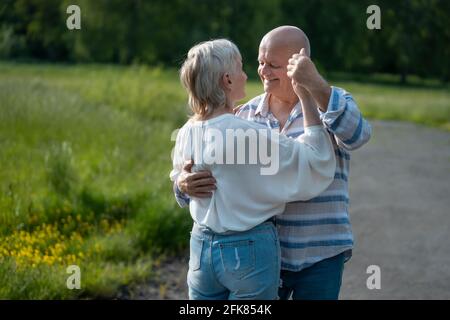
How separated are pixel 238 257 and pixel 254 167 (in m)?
0.35

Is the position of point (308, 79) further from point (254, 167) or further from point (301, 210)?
point (301, 210)

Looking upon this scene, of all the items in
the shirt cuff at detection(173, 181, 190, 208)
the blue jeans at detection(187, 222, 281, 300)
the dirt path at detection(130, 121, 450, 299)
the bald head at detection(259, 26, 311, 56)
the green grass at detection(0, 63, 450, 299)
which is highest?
the bald head at detection(259, 26, 311, 56)

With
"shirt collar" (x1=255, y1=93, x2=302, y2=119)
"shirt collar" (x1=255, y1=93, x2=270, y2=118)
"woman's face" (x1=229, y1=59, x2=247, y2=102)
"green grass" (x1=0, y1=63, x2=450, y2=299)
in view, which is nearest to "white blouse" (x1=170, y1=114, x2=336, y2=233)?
"woman's face" (x1=229, y1=59, x2=247, y2=102)

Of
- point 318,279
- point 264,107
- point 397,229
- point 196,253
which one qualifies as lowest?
point 397,229

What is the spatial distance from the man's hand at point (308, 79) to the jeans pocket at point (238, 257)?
620 mm

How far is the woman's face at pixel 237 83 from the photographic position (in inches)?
118

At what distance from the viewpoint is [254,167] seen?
2939 millimetres

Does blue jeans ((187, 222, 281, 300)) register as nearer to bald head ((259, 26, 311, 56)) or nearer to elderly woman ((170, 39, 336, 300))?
elderly woman ((170, 39, 336, 300))

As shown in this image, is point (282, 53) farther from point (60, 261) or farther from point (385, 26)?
point (385, 26)

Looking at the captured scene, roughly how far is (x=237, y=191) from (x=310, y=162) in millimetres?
304

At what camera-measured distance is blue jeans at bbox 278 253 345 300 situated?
3289mm

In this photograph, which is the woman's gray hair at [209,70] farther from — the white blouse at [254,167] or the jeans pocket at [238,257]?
the jeans pocket at [238,257]

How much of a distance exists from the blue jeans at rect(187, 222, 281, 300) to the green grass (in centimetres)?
224

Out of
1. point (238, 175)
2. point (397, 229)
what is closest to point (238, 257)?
point (238, 175)
